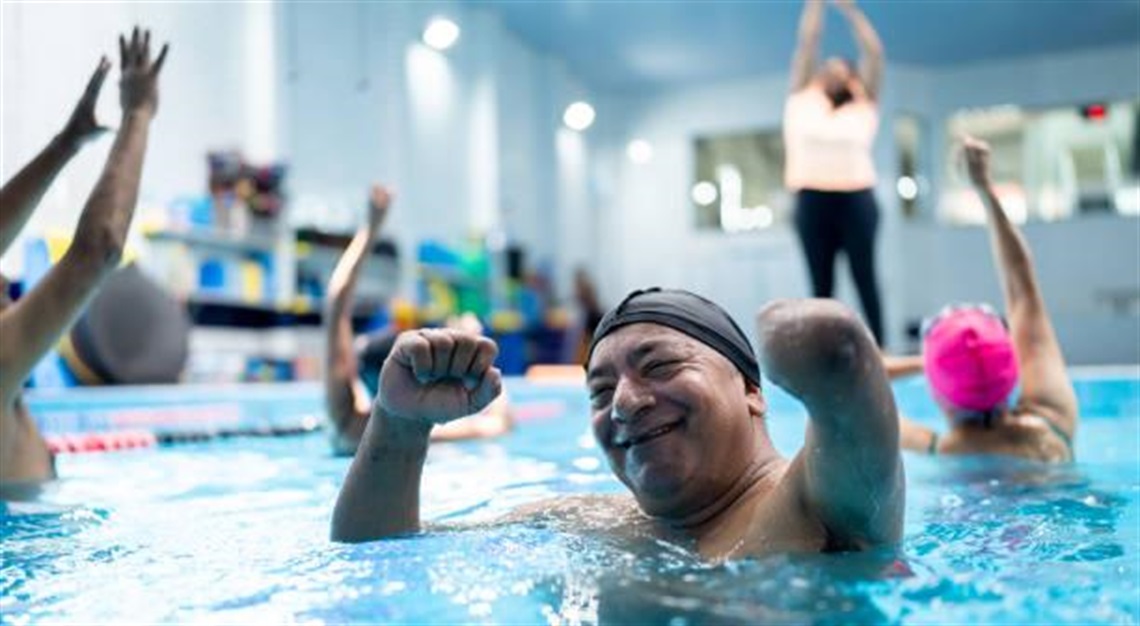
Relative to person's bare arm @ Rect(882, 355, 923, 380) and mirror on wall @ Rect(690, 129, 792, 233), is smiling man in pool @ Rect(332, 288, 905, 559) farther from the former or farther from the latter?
mirror on wall @ Rect(690, 129, 792, 233)

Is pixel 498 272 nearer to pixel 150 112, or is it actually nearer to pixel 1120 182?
pixel 1120 182

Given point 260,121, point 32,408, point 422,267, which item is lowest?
point 32,408

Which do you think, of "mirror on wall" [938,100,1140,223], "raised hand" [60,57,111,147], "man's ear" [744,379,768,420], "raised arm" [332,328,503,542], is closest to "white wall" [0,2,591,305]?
"raised hand" [60,57,111,147]

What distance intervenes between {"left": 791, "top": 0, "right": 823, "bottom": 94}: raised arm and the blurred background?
624mm

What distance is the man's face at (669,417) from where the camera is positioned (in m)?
1.69

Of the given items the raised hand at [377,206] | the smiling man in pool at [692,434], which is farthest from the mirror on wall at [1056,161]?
the smiling man in pool at [692,434]

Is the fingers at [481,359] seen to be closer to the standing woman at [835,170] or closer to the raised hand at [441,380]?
the raised hand at [441,380]

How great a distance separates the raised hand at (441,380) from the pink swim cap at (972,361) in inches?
74.1

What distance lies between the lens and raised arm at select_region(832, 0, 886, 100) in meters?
5.64

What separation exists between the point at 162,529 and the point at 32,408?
431 centimetres

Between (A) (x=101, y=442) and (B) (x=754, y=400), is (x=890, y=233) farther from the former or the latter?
(B) (x=754, y=400)

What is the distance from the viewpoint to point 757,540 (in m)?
1.68

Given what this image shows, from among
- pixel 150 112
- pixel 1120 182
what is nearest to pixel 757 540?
pixel 150 112

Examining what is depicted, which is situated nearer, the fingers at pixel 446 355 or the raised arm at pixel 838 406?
the raised arm at pixel 838 406
